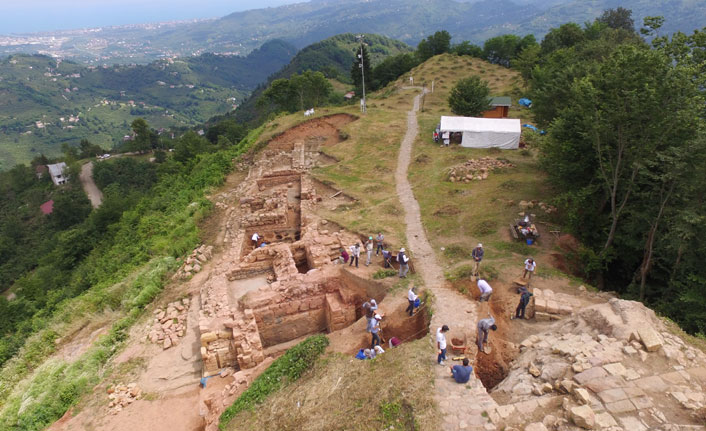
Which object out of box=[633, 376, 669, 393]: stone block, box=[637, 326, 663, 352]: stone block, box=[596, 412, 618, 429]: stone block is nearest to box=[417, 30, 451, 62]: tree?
box=[637, 326, 663, 352]: stone block

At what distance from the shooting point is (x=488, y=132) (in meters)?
31.8

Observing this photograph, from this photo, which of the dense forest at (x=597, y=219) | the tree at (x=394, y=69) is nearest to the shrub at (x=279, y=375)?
the dense forest at (x=597, y=219)

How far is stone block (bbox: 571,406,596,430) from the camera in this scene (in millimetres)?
7594

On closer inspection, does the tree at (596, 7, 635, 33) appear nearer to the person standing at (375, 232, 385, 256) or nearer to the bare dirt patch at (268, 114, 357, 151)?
the bare dirt patch at (268, 114, 357, 151)

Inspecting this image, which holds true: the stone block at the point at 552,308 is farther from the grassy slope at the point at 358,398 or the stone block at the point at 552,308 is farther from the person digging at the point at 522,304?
the grassy slope at the point at 358,398

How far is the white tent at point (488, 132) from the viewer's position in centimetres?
3156

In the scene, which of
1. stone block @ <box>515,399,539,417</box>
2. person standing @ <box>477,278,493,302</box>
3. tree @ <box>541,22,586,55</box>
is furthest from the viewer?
tree @ <box>541,22,586,55</box>

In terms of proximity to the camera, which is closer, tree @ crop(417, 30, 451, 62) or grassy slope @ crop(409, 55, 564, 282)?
grassy slope @ crop(409, 55, 564, 282)

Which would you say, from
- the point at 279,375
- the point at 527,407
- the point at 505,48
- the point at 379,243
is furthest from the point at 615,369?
the point at 505,48

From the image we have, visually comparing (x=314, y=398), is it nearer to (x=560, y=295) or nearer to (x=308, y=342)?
(x=308, y=342)

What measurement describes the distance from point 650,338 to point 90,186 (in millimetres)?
91497

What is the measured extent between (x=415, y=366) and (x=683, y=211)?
1102cm

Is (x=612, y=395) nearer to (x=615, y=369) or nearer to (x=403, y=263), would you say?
(x=615, y=369)

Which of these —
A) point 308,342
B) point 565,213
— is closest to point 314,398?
point 308,342
